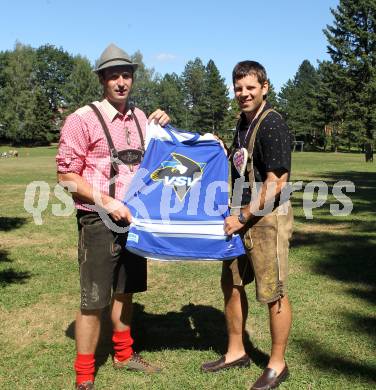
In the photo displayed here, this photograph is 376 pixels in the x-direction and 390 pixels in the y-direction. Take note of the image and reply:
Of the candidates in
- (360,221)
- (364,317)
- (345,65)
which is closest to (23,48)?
(345,65)

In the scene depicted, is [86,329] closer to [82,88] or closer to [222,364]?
[222,364]

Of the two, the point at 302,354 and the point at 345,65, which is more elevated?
the point at 345,65

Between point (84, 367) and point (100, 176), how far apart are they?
1589mm

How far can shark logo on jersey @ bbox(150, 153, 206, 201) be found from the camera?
417cm

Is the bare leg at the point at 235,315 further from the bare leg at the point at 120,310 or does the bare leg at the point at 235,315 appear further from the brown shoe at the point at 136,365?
the bare leg at the point at 120,310

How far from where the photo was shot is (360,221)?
11891mm

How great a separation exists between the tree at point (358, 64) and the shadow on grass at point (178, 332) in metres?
40.8

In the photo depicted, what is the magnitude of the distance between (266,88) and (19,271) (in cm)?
552

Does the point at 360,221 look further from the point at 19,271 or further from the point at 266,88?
the point at 266,88

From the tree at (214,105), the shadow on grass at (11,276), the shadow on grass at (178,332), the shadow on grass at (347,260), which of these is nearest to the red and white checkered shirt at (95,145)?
the shadow on grass at (178,332)

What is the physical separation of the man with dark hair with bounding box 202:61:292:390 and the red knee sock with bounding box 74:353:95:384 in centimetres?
136

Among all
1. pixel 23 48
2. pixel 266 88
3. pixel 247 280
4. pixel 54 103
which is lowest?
pixel 247 280

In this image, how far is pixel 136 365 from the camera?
177 inches

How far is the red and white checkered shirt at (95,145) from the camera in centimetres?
380
